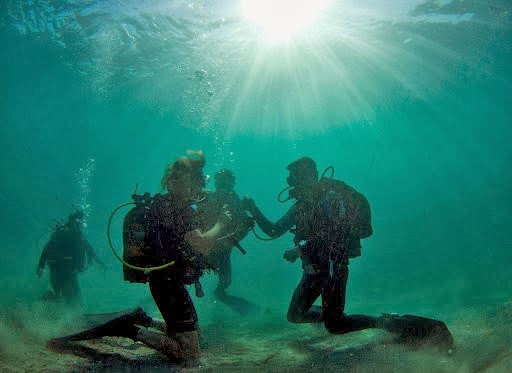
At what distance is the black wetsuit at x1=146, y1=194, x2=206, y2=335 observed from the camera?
3551 mm

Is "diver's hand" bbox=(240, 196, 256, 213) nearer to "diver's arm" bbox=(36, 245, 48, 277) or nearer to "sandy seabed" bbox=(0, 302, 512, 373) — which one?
"sandy seabed" bbox=(0, 302, 512, 373)

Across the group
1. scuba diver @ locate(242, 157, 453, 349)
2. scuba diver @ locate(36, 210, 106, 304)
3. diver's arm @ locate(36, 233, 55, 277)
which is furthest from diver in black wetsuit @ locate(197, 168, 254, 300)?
diver's arm @ locate(36, 233, 55, 277)

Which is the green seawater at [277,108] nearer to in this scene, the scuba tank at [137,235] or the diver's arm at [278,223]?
the scuba tank at [137,235]

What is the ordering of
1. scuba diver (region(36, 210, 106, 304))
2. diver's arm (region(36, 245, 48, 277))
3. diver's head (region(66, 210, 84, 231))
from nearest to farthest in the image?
diver's arm (region(36, 245, 48, 277))
scuba diver (region(36, 210, 106, 304))
diver's head (region(66, 210, 84, 231))

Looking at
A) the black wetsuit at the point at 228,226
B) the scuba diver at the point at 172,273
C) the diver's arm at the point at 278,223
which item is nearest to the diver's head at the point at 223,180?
the black wetsuit at the point at 228,226

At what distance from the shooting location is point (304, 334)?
6363mm

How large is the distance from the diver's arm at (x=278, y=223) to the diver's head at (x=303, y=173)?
1.89ft

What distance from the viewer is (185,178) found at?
4102 millimetres

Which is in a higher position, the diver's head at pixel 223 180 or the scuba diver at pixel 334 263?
the diver's head at pixel 223 180

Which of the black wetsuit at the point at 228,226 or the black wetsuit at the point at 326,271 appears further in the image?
the black wetsuit at the point at 228,226

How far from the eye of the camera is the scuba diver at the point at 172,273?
3.56 m

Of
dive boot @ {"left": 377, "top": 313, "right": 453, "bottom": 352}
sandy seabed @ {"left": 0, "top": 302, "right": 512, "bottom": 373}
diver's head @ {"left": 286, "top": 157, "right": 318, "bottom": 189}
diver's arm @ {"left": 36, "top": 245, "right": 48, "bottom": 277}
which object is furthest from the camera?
diver's arm @ {"left": 36, "top": 245, "right": 48, "bottom": 277}

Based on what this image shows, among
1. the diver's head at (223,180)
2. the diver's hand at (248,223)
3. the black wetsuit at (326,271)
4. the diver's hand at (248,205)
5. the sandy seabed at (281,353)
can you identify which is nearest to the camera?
the sandy seabed at (281,353)

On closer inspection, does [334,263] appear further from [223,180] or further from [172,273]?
[223,180]
